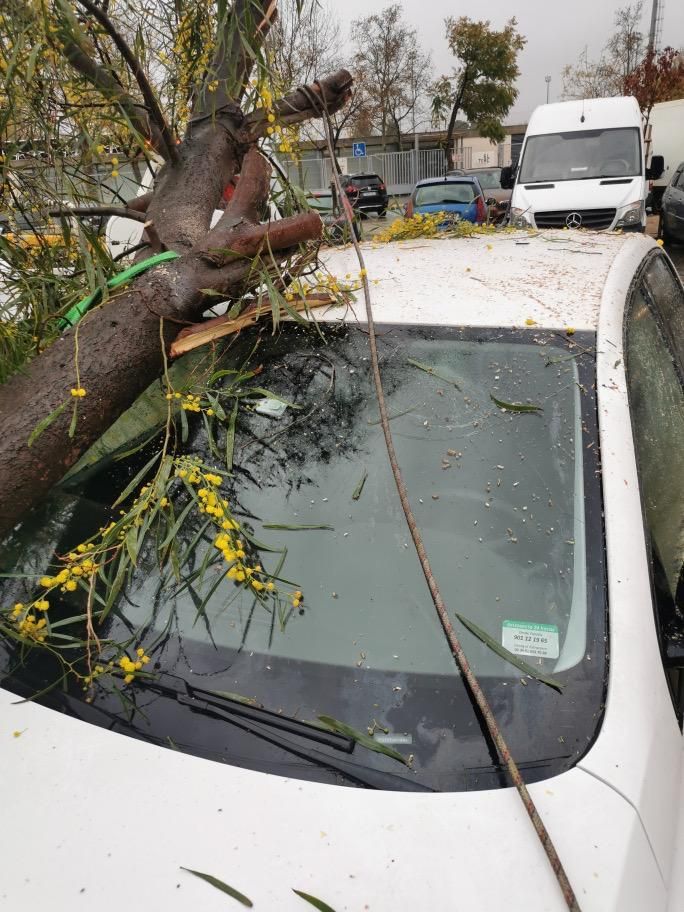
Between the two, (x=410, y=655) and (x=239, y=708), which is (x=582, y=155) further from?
(x=239, y=708)

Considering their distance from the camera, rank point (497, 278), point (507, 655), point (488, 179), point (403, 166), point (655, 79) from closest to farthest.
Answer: point (507, 655) → point (497, 278) → point (488, 179) → point (655, 79) → point (403, 166)

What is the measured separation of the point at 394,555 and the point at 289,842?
0.65m

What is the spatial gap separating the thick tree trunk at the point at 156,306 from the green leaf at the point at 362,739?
86cm

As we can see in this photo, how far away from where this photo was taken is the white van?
9.43 m

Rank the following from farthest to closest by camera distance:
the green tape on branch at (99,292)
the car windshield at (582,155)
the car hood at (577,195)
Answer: the car windshield at (582,155), the car hood at (577,195), the green tape on branch at (99,292)

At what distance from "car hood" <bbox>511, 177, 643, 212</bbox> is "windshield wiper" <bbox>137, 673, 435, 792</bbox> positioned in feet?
30.5

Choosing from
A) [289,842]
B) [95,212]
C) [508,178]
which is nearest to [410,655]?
[289,842]

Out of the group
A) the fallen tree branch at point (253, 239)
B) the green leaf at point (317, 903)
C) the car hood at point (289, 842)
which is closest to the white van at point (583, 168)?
the fallen tree branch at point (253, 239)

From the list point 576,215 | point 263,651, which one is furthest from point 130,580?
point 576,215

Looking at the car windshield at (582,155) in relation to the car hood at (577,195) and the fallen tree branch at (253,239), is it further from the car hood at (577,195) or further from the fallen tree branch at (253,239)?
the fallen tree branch at (253,239)

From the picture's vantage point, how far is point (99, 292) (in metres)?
1.81

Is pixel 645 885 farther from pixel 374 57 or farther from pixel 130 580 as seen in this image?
pixel 374 57

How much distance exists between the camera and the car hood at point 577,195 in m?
9.39

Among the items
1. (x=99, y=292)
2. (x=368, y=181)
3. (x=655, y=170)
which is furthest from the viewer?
(x=368, y=181)
